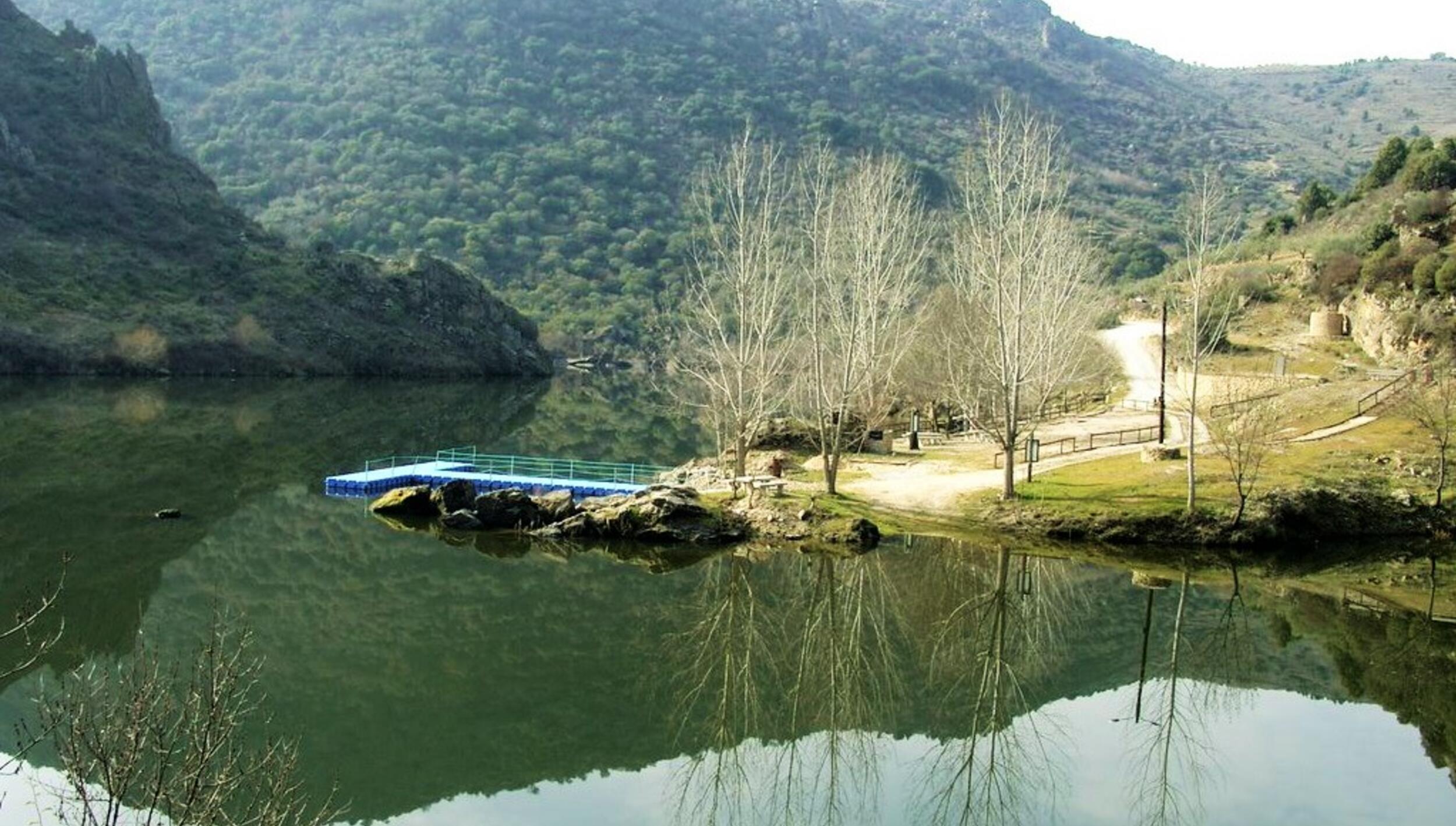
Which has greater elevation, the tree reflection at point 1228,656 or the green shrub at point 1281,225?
the green shrub at point 1281,225

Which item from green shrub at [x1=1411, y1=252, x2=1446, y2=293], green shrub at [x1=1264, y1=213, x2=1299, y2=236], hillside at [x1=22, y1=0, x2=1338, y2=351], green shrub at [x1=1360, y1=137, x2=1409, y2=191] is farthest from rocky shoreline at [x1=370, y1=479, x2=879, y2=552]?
hillside at [x1=22, y1=0, x2=1338, y2=351]

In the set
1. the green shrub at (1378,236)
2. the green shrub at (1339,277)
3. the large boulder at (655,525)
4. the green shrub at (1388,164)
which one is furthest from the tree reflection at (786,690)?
the green shrub at (1388,164)

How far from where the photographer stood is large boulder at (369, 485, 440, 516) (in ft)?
126

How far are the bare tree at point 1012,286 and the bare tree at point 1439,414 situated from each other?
12195mm

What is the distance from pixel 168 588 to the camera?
2719 centimetres

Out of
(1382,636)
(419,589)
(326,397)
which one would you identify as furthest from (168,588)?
(326,397)

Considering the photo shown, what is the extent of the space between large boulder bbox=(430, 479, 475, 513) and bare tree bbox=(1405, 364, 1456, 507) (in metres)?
30.9

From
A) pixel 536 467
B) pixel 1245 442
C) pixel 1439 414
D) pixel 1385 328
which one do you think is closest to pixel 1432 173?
pixel 1385 328

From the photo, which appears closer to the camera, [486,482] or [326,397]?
[486,482]

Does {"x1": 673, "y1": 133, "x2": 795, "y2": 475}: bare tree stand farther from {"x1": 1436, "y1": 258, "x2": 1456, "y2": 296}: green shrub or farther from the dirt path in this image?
{"x1": 1436, "y1": 258, "x2": 1456, "y2": 296}: green shrub

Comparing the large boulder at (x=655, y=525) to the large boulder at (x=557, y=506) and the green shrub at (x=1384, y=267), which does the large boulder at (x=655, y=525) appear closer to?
the large boulder at (x=557, y=506)

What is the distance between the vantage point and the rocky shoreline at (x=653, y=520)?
34812 millimetres

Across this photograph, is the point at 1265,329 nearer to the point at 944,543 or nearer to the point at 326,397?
the point at 944,543

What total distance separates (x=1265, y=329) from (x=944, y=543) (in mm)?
50585
